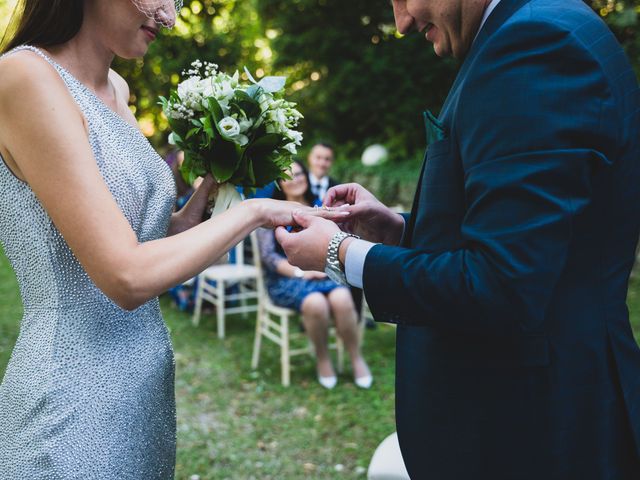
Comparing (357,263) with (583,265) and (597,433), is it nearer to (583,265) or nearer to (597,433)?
(583,265)

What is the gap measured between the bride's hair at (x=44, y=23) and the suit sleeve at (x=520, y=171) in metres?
1.08

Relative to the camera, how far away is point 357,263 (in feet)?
5.20

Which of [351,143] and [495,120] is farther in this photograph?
[351,143]

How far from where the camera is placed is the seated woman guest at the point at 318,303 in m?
6.06

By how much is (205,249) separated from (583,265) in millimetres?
931

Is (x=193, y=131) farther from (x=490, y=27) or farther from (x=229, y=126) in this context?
(x=490, y=27)

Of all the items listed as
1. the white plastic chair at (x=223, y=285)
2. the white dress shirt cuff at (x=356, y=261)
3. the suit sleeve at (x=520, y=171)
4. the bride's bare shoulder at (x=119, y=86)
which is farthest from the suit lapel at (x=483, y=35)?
the white plastic chair at (x=223, y=285)

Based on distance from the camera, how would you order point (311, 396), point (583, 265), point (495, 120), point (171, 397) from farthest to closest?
point (311, 396) → point (171, 397) → point (583, 265) → point (495, 120)

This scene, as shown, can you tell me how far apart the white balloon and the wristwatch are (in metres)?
11.6

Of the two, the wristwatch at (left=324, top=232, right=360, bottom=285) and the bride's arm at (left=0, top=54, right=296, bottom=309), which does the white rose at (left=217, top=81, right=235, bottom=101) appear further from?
the wristwatch at (left=324, top=232, right=360, bottom=285)

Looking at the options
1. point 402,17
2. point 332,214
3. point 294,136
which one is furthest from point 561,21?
point 294,136

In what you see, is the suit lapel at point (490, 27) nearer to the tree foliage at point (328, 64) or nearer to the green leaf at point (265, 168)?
the green leaf at point (265, 168)

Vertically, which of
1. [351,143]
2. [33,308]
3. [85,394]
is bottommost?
[351,143]

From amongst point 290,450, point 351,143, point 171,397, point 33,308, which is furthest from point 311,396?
point 351,143
